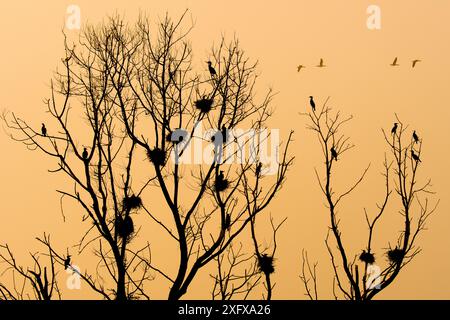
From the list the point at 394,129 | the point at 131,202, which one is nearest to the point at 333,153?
the point at 394,129

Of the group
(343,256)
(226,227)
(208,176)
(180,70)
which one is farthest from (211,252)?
(180,70)

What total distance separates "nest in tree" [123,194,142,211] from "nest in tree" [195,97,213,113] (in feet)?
5.16

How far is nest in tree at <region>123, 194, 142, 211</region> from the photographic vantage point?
33.6ft

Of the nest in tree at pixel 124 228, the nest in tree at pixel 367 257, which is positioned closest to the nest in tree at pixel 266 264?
Answer: the nest in tree at pixel 367 257

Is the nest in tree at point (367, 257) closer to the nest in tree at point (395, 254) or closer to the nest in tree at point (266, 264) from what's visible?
the nest in tree at point (395, 254)

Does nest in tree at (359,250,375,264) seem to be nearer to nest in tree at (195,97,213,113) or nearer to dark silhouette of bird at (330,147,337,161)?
dark silhouette of bird at (330,147,337,161)

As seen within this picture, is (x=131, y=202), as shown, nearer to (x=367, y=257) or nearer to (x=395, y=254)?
(x=367, y=257)

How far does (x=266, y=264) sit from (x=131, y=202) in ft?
7.03

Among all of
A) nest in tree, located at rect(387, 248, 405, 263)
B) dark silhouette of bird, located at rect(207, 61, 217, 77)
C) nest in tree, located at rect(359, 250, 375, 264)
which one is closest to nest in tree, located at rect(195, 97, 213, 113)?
dark silhouette of bird, located at rect(207, 61, 217, 77)

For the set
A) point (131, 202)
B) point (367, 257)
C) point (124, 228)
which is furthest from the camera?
point (367, 257)

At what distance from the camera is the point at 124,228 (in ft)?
33.2

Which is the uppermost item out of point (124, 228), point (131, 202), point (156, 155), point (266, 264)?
point (156, 155)
